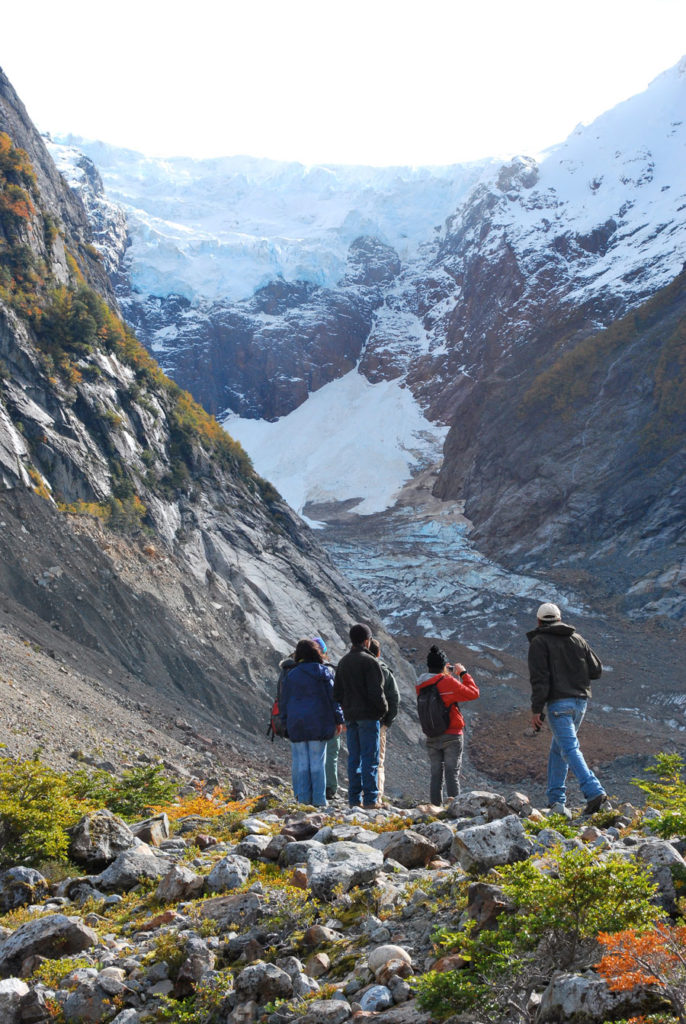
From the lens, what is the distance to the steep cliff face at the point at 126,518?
73.0ft

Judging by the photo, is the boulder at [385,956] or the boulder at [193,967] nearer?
the boulder at [385,956]

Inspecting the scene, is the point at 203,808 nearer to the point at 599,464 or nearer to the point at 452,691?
the point at 452,691

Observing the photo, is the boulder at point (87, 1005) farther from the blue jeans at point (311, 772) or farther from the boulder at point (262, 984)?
the blue jeans at point (311, 772)

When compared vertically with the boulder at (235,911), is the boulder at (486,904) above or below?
above

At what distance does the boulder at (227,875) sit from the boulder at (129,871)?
0.69 metres

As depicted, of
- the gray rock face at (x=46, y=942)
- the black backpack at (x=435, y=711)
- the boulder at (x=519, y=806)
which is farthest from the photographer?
the black backpack at (x=435, y=711)

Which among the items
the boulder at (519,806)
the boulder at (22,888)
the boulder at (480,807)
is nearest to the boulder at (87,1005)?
the boulder at (22,888)

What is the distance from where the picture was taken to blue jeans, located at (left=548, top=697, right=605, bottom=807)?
22.5 feet

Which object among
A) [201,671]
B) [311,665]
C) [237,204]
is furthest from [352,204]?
[311,665]

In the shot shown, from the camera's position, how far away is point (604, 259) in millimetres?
109000

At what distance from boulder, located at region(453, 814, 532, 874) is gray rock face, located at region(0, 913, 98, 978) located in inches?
84.3

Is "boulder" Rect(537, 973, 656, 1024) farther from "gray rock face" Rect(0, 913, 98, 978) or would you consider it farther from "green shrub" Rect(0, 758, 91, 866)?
"green shrub" Rect(0, 758, 91, 866)

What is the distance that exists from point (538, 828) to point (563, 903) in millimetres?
2081

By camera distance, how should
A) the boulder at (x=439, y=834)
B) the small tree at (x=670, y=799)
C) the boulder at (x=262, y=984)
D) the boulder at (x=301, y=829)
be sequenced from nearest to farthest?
the boulder at (x=262, y=984) < the small tree at (x=670, y=799) < the boulder at (x=439, y=834) < the boulder at (x=301, y=829)
